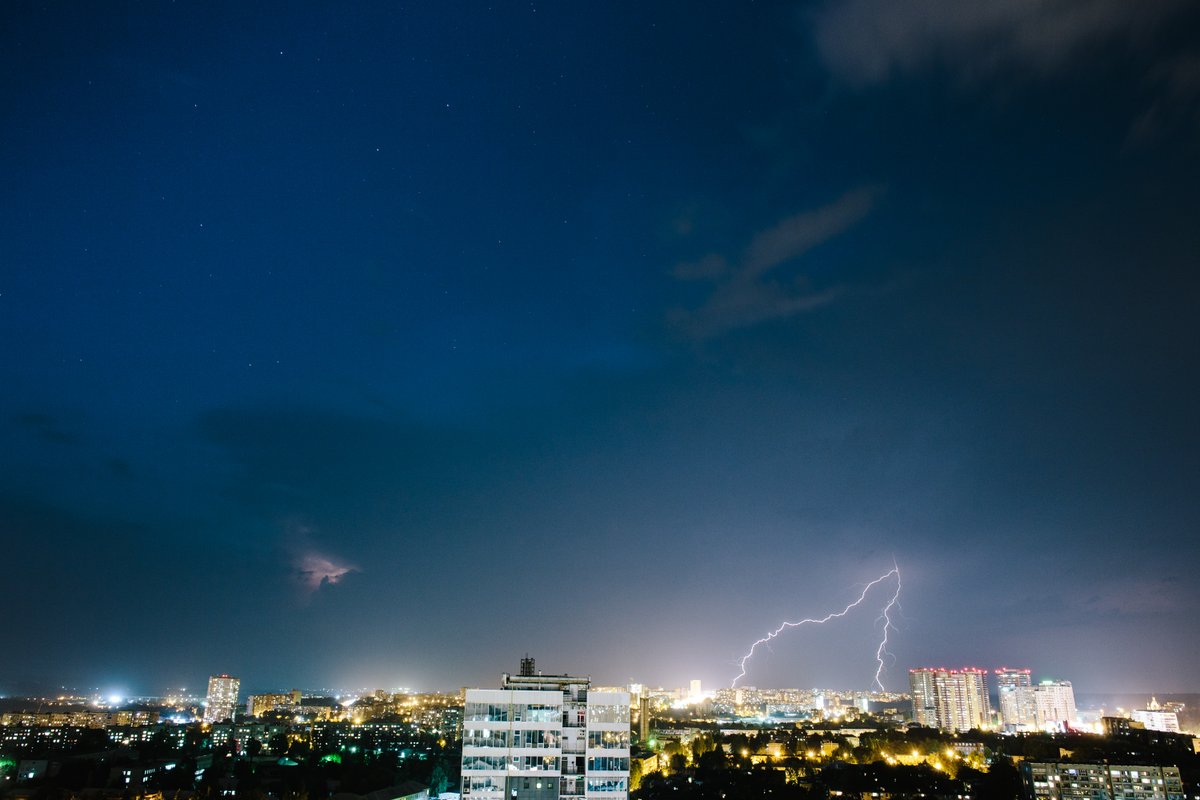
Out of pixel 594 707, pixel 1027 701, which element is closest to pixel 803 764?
pixel 594 707

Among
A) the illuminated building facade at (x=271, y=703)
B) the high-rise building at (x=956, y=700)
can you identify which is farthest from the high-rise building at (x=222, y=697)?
the high-rise building at (x=956, y=700)

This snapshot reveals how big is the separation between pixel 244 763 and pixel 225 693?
7131 centimetres

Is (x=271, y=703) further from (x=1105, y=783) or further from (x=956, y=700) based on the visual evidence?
(x=1105, y=783)

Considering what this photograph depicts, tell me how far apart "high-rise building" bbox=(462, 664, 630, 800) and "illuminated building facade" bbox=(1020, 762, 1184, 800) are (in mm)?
35709

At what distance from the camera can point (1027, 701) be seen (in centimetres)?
10131

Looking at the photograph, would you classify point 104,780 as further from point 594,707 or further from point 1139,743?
point 1139,743

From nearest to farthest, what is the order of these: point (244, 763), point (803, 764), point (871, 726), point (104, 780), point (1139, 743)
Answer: point (104, 780) → point (244, 763) → point (803, 764) → point (1139, 743) → point (871, 726)

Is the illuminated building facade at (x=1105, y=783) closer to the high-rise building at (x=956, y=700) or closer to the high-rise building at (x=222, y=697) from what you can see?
the high-rise building at (x=956, y=700)

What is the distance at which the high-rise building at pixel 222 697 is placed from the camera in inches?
3936

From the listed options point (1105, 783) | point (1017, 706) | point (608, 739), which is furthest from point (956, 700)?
point (608, 739)

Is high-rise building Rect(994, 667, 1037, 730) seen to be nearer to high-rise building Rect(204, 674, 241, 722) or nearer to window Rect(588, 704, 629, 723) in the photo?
window Rect(588, 704, 629, 723)

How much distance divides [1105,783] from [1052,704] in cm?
6682

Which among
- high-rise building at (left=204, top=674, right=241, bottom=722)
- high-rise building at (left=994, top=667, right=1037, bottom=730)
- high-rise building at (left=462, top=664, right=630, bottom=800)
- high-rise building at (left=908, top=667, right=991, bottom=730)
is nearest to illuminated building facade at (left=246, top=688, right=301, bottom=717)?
high-rise building at (left=204, top=674, right=241, bottom=722)

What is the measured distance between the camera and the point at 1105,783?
141 feet
